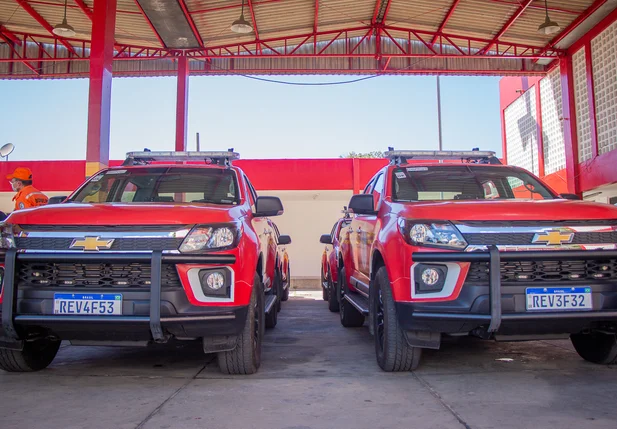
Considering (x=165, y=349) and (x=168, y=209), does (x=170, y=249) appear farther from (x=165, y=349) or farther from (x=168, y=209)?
(x=165, y=349)

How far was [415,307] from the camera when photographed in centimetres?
370

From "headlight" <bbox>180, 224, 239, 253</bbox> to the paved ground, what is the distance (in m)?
1.02

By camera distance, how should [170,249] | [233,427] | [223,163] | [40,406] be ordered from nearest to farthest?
[233,427] < [40,406] < [170,249] < [223,163]

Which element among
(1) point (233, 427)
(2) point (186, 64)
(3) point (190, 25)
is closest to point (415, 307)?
(1) point (233, 427)

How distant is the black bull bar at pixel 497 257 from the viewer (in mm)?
3527

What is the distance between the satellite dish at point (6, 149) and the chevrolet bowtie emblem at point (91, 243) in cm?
1561

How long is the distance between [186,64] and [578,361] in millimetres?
14885

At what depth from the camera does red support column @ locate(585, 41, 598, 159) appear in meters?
15.2

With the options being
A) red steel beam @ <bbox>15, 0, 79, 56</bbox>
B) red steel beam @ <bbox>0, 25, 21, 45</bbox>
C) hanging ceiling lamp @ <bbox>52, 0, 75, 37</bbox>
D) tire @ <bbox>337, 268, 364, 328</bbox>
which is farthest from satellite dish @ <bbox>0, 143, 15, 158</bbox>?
tire @ <bbox>337, 268, 364, 328</bbox>

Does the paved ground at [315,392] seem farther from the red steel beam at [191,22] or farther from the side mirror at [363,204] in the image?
the red steel beam at [191,22]

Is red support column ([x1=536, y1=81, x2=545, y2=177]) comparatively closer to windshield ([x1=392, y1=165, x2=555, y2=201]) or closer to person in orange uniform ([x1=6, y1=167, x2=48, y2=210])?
windshield ([x1=392, y1=165, x2=555, y2=201])

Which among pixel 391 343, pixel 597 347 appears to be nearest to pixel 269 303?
pixel 391 343

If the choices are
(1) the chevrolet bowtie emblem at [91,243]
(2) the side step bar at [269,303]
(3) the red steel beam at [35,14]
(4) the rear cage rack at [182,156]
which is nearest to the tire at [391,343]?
(2) the side step bar at [269,303]

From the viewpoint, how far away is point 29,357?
4.25 meters
